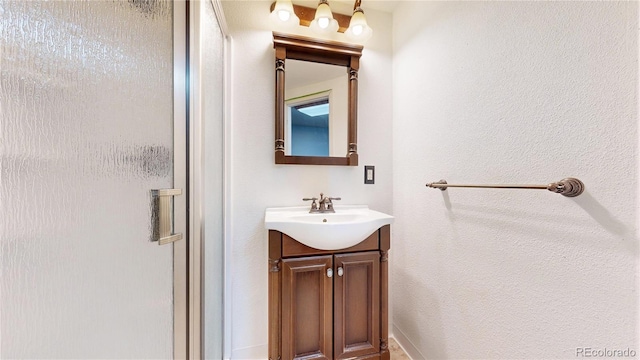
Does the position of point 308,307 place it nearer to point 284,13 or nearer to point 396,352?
point 396,352

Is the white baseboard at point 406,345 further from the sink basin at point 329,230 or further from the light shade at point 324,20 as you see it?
the light shade at point 324,20

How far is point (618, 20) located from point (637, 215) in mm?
485

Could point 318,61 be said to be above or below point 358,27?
below

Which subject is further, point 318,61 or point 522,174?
point 318,61

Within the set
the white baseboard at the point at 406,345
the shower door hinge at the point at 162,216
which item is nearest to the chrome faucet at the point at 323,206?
the shower door hinge at the point at 162,216

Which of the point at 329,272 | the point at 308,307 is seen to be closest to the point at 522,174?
the point at 329,272

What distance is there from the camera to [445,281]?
1.10m

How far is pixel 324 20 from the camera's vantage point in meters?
1.31

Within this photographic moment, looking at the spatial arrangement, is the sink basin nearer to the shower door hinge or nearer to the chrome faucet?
the chrome faucet

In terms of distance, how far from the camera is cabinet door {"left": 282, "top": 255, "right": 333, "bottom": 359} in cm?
107

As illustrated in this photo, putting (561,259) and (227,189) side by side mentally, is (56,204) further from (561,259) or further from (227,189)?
(561,259)

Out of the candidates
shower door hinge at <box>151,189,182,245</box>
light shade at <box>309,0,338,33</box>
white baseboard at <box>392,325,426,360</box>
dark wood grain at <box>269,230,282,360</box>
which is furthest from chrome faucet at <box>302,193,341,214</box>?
light shade at <box>309,0,338,33</box>

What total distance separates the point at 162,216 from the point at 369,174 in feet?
3.80

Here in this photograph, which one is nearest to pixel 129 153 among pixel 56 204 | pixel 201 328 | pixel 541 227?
pixel 56 204
